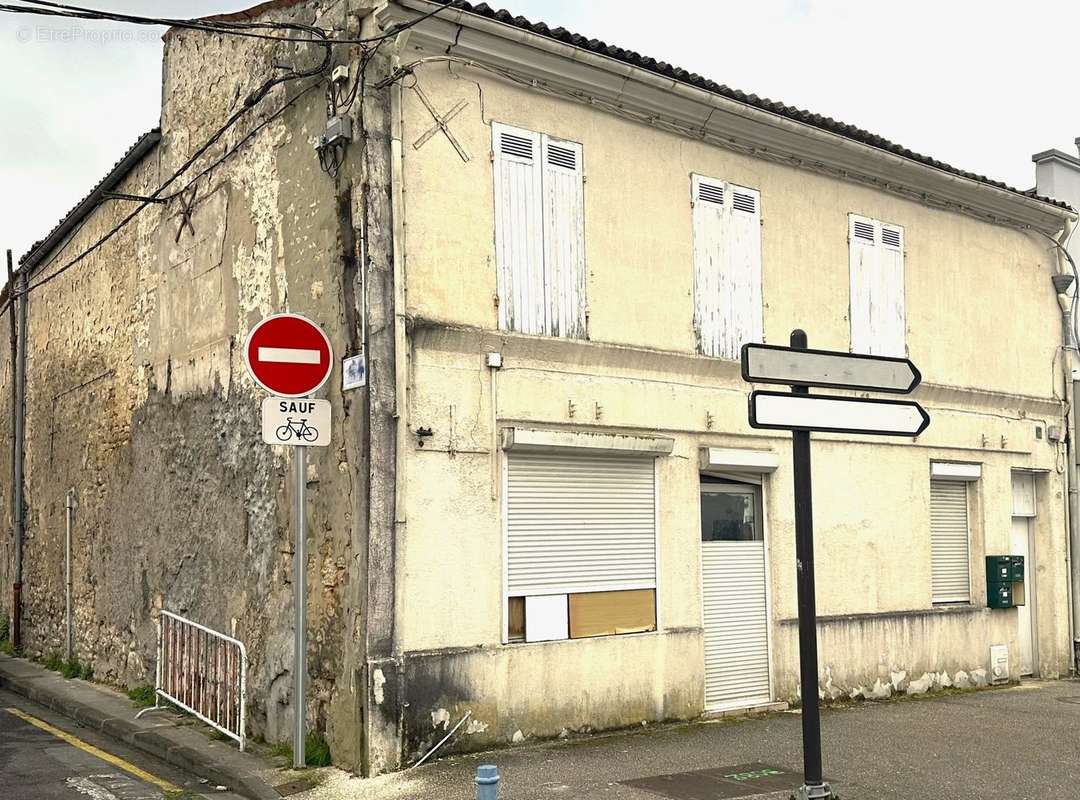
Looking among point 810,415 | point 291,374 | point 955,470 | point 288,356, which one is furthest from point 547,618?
point 955,470

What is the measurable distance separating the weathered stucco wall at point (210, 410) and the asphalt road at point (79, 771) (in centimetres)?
100

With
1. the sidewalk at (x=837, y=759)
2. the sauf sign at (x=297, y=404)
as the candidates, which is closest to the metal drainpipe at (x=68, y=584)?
the sauf sign at (x=297, y=404)

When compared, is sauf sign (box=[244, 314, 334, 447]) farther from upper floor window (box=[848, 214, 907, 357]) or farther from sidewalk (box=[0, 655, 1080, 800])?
upper floor window (box=[848, 214, 907, 357])

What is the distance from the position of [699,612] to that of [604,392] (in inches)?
88.3

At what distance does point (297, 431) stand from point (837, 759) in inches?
185

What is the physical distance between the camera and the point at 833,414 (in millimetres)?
6840

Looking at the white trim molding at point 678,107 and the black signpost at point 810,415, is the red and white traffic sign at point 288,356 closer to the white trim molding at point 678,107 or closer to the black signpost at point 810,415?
the white trim molding at point 678,107

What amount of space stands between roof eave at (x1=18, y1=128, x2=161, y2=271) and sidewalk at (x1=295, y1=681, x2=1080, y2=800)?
7568 mm

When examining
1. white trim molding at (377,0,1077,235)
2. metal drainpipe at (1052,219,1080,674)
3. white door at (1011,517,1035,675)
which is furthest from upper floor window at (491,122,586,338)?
metal drainpipe at (1052,219,1080,674)

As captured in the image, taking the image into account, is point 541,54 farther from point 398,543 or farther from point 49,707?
point 49,707

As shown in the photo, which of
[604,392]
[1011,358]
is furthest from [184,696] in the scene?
[1011,358]

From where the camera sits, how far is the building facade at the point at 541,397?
29.3 ft

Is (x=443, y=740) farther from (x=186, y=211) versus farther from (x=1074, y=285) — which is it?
(x=1074, y=285)

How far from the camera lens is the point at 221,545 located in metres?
10.9
